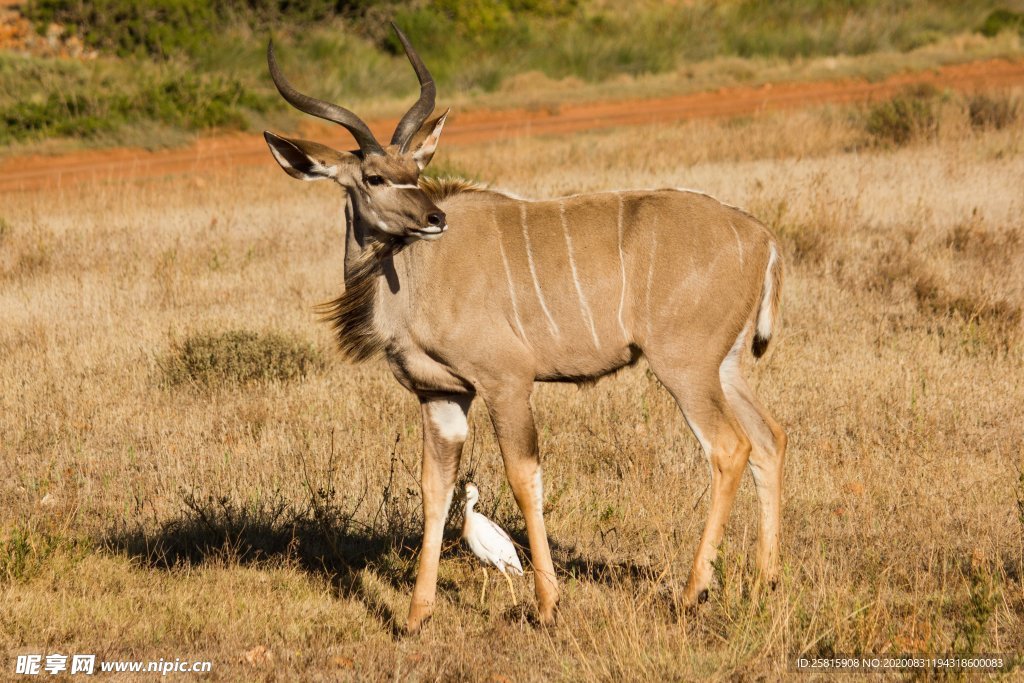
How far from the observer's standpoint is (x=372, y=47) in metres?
24.5

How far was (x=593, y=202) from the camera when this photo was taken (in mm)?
5340

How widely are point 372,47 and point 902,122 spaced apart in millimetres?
12790

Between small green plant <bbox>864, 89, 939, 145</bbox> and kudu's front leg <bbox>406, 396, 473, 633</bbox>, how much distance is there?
1024 centimetres

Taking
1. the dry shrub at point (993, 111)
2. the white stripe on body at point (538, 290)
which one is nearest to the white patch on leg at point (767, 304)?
the white stripe on body at point (538, 290)

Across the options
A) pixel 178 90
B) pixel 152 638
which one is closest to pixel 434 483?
pixel 152 638

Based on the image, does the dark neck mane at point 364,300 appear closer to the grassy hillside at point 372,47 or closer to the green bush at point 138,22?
the grassy hillside at point 372,47

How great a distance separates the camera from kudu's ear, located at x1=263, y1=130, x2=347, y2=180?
4980 millimetres

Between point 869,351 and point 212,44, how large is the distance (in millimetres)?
16746

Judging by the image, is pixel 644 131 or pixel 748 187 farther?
pixel 644 131

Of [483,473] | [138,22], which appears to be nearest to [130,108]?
[138,22]

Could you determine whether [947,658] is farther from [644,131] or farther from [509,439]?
[644,131]

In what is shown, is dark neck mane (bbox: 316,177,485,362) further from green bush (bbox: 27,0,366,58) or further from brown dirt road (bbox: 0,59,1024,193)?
green bush (bbox: 27,0,366,58)

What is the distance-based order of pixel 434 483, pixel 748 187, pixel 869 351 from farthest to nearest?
pixel 748 187 → pixel 869 351 → pixel 434 483

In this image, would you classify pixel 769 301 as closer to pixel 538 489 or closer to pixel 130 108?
pixel 538 489
